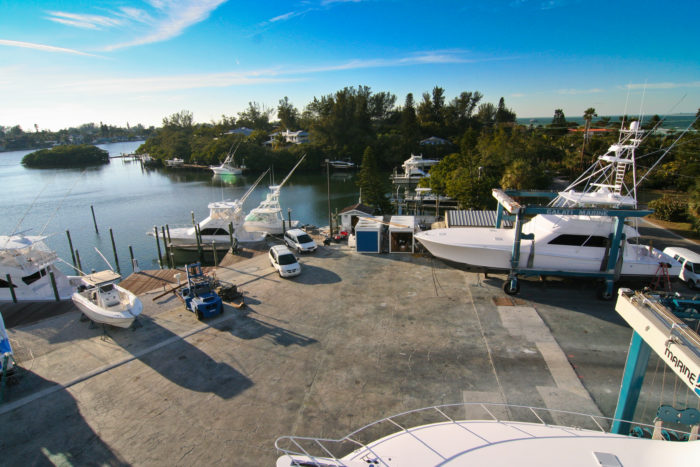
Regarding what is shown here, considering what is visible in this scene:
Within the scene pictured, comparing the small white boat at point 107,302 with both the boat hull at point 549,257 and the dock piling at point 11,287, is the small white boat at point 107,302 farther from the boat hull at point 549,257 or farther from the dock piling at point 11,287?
the boat hull at point 549,257

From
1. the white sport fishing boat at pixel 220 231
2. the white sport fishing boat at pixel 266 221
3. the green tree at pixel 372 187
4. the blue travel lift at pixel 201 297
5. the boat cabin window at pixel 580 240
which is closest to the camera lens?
the blue travel lift at pixel 201 297

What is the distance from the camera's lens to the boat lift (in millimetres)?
5691

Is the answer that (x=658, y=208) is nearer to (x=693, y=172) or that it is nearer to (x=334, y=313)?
(x=693, y=172)

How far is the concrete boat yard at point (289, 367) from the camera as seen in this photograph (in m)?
8.48

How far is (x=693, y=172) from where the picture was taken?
33281 mm

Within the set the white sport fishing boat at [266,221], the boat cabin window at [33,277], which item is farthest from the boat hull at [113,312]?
the white sport fishing boat at [266,221]


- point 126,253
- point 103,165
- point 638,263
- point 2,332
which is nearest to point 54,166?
point 103,165

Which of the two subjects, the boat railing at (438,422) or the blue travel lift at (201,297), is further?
the blue travel lift at (201,297)

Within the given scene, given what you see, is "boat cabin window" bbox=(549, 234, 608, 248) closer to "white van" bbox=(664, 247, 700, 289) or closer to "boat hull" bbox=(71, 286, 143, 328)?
"white van" bbox=(664, 247, 700, 289)

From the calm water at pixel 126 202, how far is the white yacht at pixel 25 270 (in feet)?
3.35

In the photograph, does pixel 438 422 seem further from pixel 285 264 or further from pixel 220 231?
pixel 220 231

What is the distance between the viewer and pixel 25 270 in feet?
58.1

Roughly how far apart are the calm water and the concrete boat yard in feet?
39.9

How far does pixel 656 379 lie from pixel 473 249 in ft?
24.4
